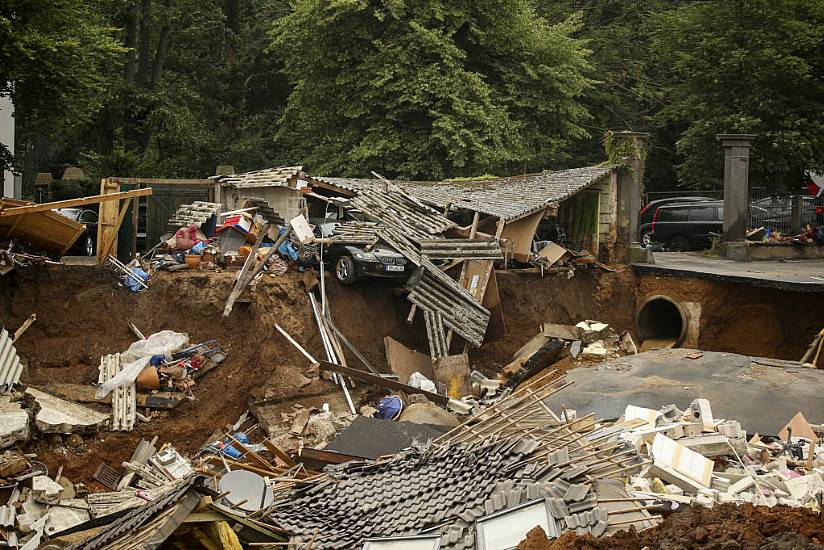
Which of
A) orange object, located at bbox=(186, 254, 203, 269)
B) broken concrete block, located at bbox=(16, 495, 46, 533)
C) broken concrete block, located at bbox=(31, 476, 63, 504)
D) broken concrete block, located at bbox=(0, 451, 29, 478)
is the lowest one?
broken concrete block, located at bbox=(16, 495, 46, 533)

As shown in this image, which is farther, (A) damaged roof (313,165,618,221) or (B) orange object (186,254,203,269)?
(A) damaged roof (313,165,618,221)

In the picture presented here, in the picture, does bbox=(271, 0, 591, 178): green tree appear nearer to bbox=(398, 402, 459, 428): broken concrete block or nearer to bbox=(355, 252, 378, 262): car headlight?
bbox=(355, 252, 378, 262): car headlight

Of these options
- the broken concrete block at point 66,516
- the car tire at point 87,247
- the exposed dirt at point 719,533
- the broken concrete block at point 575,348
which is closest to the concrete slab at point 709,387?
the broken concrete block at point 575,348

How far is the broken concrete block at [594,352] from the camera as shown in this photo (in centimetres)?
2000

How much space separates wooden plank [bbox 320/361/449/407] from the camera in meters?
16.9

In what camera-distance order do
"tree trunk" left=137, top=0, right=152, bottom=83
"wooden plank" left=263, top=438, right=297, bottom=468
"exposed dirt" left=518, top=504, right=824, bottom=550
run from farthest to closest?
"tree trunk" left=137, top=0, right=152, bottom=83 → "wooden plank" left=263, top=438, right=297, bottom=468 → "exposed dirt" left=518, top=504, right=824, bottom=550

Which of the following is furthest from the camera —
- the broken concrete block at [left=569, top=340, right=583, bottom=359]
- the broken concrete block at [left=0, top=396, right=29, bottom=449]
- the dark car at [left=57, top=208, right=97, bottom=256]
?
the dark car at [left=57, top=208, right=97, bottom=256]

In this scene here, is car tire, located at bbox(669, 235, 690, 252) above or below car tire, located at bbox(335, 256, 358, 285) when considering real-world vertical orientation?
below

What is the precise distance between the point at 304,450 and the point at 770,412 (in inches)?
278

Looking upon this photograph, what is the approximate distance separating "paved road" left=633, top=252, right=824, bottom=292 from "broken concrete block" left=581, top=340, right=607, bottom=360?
3.24 metres

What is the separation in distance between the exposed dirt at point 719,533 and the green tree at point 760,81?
19.4 m

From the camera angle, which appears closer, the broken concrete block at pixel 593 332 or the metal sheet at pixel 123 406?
the metal sheet at pixel 123 406

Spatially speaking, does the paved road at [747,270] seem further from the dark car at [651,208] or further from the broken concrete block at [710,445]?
the broken concrete block at [710,445]

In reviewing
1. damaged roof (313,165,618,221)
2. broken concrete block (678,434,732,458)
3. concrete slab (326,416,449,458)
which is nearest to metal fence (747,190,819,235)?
damaged roof (313,165,618,221)
